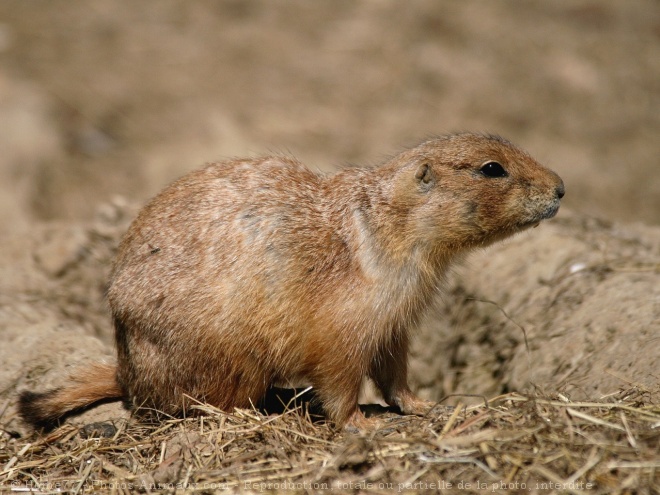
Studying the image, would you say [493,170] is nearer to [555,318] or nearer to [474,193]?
[474,193]

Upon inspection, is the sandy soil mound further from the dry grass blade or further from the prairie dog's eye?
the prairie dog's eye

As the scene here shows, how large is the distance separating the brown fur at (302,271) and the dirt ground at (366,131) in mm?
969

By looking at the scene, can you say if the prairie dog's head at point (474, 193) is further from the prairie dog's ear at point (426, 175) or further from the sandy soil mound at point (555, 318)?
the sandy soil mound at point (555, 318)

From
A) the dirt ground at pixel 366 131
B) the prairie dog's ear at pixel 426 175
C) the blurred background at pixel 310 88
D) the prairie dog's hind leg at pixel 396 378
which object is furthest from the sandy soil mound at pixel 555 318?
the blurred background at pixel 310 88

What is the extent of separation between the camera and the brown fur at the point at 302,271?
4.86m

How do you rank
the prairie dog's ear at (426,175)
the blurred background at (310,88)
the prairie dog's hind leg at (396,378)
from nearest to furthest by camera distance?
the prairie dog's ear at (426,175), the prairie dog's hind leg at (396,378), the blurred background at (310,88)

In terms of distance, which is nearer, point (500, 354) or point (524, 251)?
point (500, 354)

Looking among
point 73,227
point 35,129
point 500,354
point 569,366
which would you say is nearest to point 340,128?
point 35,129

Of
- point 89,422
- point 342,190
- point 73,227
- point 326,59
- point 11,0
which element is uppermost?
point 11,0

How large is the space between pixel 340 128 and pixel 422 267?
7.25 meters

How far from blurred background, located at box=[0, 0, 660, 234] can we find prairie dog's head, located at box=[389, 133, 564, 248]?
553 centimetres

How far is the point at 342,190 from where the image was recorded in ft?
17.3

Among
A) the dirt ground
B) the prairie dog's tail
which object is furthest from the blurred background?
the prairie dog's tail

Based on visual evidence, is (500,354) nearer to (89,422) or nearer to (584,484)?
(584,484)
